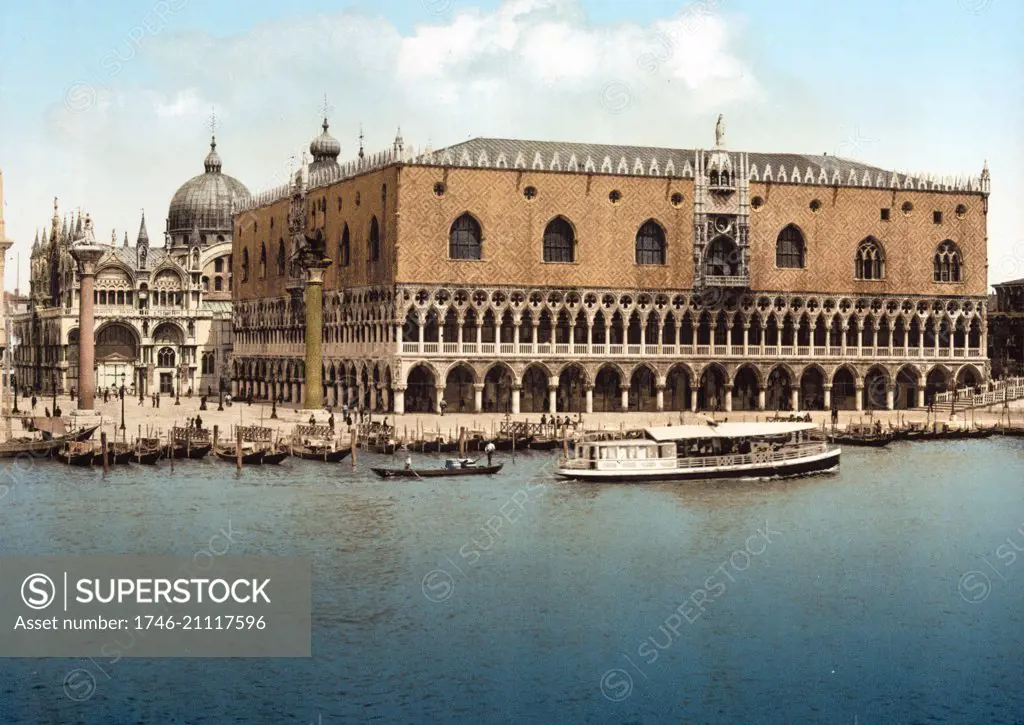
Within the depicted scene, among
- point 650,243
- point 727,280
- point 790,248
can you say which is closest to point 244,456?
point 650,243

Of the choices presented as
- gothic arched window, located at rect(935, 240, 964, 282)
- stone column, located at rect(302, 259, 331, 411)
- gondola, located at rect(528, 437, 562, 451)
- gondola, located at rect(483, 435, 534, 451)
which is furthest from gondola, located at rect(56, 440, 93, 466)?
gothic arched window, located at rect(935, 240, 964, 282)

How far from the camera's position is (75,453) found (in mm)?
65562

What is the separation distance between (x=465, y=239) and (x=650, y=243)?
431 inches

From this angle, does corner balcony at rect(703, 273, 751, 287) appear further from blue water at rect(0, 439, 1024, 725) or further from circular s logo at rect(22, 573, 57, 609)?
circular s logo at rect(22, 573, 57, 609)

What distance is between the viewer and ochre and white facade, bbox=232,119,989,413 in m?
85.2

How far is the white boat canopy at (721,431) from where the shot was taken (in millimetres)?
61969

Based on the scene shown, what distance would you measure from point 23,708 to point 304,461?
120 feet

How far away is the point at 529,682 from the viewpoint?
32625 mm

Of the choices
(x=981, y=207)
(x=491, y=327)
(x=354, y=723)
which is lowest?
(x=354, y=723)

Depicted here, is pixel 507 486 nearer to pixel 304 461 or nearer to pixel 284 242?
pixel 304 461

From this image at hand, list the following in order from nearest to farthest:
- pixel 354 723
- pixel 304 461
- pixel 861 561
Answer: pixel 354 723 < pixel 861 561 < pixel 304 461

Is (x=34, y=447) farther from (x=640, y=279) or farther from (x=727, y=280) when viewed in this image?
(x=727, y=280)

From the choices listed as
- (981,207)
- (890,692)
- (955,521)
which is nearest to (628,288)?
(981,207)

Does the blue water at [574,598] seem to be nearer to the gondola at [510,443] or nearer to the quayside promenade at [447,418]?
the gondola at [510,443]
